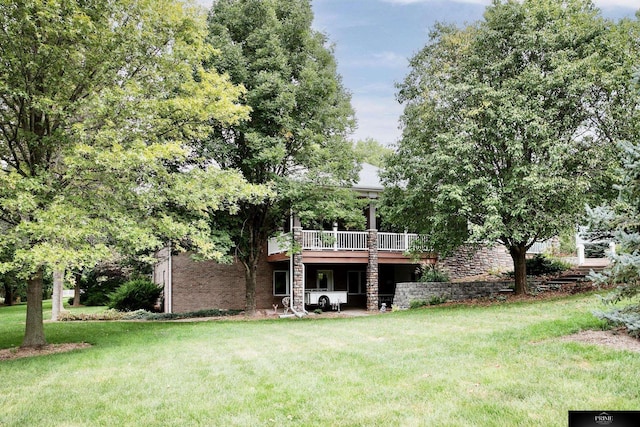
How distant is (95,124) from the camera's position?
10.5 meters

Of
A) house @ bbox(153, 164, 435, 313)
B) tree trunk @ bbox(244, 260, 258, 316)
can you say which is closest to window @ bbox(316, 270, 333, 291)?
house @ bbox(153, 164, 435, 313)

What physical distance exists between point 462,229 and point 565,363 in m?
10.1

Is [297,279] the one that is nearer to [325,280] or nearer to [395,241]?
[325,280]

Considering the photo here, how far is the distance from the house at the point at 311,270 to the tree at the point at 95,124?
7.26 metres

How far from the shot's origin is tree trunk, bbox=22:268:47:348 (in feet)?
35.6

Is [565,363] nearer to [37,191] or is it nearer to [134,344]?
[134,344]

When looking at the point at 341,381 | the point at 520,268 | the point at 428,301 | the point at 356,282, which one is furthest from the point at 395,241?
the point at 341,381

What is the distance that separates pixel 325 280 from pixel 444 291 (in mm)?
6665

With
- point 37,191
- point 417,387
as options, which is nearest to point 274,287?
point 37,191

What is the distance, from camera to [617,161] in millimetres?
13312

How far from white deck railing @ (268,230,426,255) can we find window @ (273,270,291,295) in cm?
153

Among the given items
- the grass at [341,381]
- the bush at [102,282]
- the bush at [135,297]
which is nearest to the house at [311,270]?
the bush at [135,297]

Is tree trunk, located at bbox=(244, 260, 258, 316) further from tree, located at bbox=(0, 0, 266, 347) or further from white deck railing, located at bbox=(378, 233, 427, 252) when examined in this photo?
tree, located at bbox=(0, 0, 266, 347)

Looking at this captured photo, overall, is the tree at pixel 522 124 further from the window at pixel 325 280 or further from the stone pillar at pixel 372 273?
the window at pixel 325 280
